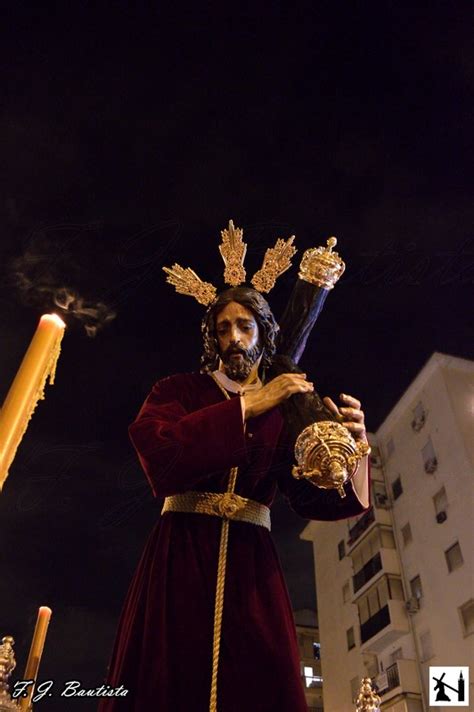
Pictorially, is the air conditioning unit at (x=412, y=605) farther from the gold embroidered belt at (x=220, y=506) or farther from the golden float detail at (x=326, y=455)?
the golden float detail at (x=326, y=455)

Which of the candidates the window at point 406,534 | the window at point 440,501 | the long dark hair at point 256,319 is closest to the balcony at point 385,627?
the window at point 406,534

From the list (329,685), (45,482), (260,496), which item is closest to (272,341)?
(260,496)

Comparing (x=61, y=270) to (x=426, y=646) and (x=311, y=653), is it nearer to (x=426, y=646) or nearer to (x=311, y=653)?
(x=426, y=646)

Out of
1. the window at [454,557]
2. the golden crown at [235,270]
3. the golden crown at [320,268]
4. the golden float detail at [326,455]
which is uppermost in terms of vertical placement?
the window at [454,557]

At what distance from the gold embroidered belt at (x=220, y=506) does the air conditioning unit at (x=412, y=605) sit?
447 inches

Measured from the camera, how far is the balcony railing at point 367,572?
1302 cm

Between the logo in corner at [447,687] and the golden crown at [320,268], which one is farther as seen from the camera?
the logo in corner at [447,687]

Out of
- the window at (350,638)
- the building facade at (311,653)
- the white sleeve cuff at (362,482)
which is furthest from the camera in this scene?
the building facade at (311,653)

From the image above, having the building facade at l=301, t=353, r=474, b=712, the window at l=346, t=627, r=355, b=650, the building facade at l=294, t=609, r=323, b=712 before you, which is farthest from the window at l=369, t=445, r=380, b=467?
the building facade at l=294, t=609, r=323, b=712

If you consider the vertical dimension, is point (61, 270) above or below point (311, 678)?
below

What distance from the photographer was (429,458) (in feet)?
39.7

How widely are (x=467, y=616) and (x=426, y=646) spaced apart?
1.64 m

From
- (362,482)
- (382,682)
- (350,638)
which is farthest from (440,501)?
(362,482)

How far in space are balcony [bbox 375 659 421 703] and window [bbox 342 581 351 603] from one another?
289 cm
